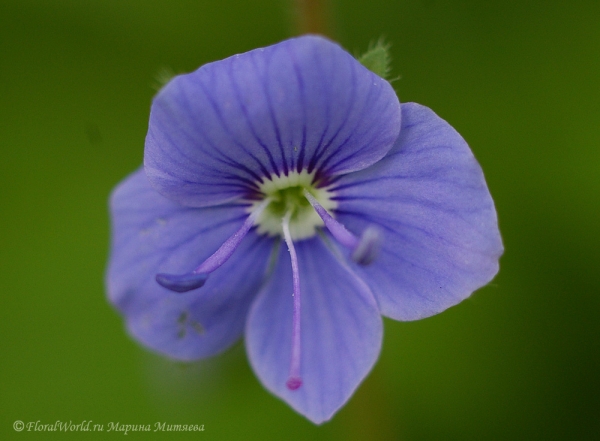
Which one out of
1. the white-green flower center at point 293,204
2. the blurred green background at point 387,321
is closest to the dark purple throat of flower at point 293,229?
the white-green flower center at point 293,204

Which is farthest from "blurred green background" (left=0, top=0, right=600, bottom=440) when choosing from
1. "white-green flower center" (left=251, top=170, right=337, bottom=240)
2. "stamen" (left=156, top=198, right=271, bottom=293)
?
"stamen" (left=156, top=198, right=271, bottom=293)

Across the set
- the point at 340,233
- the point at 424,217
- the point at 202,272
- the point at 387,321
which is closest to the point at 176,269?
the point at 202,272

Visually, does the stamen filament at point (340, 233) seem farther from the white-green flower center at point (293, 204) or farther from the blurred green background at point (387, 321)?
the blurred green background at point (387, 321)

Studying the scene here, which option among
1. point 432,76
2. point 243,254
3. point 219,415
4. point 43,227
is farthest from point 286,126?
point 43,227

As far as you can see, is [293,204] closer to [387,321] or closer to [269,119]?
[269,119]

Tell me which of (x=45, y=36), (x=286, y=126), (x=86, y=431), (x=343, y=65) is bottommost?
(x=86, y=431)

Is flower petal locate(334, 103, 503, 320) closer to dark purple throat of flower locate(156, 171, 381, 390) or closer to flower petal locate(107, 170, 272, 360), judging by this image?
dark purple throat of flower locate(156, 171, 381, 390)

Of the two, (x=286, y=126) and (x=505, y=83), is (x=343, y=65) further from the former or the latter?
(x=505, y=83)
